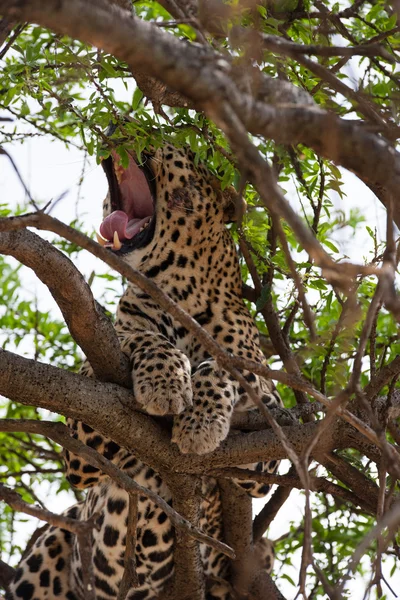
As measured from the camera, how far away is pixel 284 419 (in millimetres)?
5254

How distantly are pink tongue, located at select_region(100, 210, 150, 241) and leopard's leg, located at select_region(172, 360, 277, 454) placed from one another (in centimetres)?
129

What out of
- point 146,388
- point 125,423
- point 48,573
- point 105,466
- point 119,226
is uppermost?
point 119,226

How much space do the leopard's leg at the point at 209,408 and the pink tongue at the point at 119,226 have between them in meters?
1.29

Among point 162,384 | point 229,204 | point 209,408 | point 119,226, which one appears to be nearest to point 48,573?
point 209,408

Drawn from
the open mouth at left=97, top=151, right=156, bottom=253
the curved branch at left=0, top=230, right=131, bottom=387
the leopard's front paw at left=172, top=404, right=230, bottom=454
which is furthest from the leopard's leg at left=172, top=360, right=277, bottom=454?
the open mouth at left=97, top=151, right=156, bottom=253

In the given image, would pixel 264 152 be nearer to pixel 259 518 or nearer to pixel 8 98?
pixel 8 98

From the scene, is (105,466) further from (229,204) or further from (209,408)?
(229,204)

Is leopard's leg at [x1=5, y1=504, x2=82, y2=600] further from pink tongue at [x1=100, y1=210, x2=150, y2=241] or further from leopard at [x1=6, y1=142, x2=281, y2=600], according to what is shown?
pink tongue at [x1=100, y1=210, x2=150, y2=241]

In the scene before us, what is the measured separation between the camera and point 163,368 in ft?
17.6

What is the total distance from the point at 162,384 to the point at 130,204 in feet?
7.47

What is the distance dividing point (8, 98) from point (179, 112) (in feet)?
3.50

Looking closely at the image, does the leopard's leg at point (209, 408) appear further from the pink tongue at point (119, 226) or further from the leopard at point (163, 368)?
the pink tongue at point (119, 226)

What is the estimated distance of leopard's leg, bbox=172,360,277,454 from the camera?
199 inches

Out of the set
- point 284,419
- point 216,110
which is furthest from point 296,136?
point 284,419
